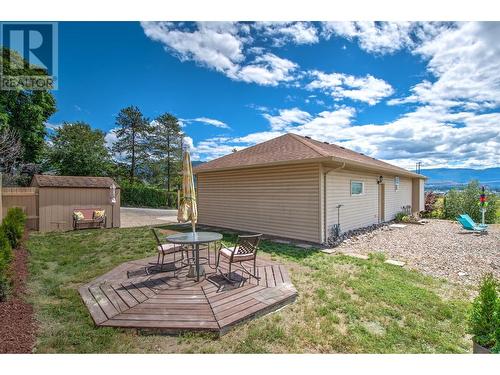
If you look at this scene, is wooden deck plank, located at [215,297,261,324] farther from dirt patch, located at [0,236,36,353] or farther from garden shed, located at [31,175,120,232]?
garden shed, located at [31,175,120,232]

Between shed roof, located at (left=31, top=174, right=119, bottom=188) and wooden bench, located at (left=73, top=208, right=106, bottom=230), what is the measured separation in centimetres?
107

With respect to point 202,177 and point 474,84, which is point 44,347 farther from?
point 474,84

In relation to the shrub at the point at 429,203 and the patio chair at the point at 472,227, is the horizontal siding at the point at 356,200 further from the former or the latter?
the shrub at the point at 429,203

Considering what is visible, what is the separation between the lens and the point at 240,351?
2637 mm

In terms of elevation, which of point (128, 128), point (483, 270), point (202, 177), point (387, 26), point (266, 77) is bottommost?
point (483, 270)

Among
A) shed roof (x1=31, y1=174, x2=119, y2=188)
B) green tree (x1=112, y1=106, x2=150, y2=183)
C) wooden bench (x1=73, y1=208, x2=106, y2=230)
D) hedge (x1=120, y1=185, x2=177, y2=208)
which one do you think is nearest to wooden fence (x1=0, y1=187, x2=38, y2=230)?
shed roof (x1=31, y1=174, x2=119, y2=188)

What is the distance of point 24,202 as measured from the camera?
34.2 ft

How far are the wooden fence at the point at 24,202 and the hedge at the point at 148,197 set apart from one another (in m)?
12.5

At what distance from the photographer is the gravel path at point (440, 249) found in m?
5.45

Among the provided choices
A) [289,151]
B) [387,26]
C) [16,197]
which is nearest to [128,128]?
[16,197]

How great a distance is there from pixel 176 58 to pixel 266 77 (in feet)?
10.7

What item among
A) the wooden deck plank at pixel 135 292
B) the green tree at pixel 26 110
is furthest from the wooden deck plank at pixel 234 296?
the green tree at pixel 26 110

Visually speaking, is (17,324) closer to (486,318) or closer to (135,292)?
(135,292)

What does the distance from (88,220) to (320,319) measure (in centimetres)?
1108
